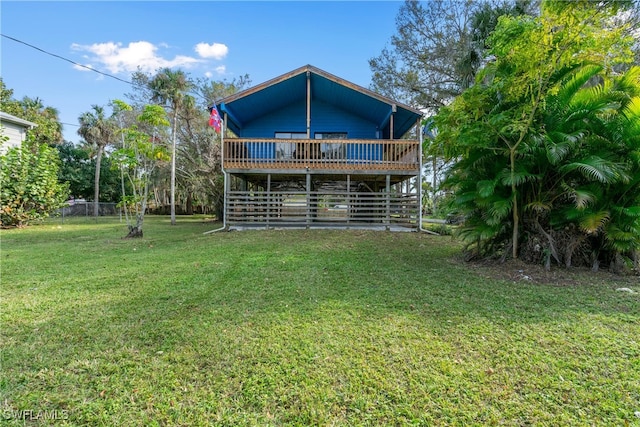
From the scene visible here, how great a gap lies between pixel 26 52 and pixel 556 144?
16.8 metres

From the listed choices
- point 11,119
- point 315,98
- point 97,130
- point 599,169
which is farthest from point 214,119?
point 97,130

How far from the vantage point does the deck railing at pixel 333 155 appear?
11820mm

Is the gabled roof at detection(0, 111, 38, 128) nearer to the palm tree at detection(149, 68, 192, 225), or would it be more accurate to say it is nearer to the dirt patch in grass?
the palm tree at detection(149, 68, 192, 225)

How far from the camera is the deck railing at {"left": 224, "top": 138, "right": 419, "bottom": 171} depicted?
11.8 m

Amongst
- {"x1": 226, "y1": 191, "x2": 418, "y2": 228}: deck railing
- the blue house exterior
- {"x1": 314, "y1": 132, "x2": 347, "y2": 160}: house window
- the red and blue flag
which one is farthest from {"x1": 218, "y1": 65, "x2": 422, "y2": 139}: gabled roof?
{"x1": 226, "y1": 191, "x2": 418, "y2": 228}: deck railing

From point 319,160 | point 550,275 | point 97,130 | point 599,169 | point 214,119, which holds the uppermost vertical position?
point 97,130

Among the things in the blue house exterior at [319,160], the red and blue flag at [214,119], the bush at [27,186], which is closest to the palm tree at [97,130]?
the bush at [27,186]

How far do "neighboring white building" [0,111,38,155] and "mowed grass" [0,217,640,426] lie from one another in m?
13.0

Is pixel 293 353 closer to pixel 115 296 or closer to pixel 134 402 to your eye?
pixel 134 402

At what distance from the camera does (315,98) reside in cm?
1453

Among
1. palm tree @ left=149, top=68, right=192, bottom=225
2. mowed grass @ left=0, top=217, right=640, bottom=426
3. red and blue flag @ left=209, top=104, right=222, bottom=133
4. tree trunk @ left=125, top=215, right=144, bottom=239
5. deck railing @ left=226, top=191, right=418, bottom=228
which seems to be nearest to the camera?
mowed grass @ left=0, top=217, right=640, bottom=426

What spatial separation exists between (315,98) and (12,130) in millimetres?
14361

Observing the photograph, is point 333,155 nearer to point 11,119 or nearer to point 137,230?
point 137,230

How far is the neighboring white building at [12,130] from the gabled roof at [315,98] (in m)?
9.79
